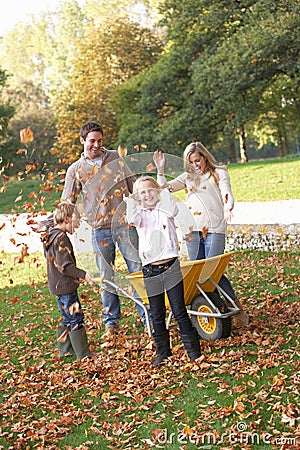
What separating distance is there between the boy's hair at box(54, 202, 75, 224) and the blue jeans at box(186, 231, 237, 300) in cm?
100

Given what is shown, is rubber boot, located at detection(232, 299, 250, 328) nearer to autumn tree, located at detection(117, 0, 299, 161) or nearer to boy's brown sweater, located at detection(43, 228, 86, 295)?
boy's brown sweater, located at detection(43, 228, 86, 295)

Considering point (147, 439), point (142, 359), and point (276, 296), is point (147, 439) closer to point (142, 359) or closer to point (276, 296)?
point (142, 359)

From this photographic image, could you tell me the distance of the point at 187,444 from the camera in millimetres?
3568

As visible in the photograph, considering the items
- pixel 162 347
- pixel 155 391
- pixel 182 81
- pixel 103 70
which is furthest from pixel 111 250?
pixel 103 70

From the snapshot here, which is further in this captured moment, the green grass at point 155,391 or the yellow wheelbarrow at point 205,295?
the yellow wheelbarrow at point 205,295

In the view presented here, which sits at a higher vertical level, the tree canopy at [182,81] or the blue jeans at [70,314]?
the tree canopy at [182,81]

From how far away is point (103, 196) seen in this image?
17.3 ft

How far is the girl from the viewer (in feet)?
15.1

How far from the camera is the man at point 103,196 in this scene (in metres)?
5.26

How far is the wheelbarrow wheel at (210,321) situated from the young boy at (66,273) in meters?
0.90

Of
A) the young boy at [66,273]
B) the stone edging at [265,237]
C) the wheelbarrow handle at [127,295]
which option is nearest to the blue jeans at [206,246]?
the wheelbarrow handle at [127,295]

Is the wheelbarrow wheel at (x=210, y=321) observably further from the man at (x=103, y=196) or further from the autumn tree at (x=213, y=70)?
the autumn tree at (x=213, y=70)

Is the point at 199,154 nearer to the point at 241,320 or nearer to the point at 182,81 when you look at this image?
the point at 241,320

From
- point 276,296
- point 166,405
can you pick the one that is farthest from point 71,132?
point 166,405
